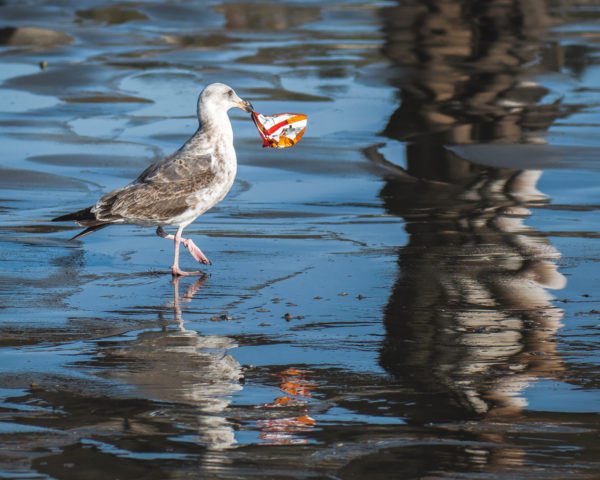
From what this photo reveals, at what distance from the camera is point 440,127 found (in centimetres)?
1391

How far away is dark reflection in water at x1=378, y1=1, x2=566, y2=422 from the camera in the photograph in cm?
600

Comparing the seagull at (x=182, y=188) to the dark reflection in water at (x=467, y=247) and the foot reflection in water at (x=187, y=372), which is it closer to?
the foot reflection in water at (x=187, y=372)

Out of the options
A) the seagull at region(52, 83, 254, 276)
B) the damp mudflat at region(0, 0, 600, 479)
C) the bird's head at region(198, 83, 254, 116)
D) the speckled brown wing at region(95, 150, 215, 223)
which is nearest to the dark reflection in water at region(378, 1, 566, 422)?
the damp mudflat at region(0, 0, 600, 479)

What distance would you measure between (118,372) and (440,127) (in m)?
8.63

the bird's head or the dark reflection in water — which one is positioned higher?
the bird's head

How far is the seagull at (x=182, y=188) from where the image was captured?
8211mm

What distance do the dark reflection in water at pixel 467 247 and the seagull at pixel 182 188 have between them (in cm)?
158

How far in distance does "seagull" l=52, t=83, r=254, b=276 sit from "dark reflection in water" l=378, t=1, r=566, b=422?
5.18 ft

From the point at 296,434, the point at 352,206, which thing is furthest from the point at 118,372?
the point at 352,206

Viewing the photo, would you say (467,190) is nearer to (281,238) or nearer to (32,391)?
(281,238)

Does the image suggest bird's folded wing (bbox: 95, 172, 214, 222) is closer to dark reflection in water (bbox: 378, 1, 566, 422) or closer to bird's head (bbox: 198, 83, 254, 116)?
bird's head (bbox: 198, 83, 254, 116)

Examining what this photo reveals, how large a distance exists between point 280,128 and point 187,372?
10.3 ft

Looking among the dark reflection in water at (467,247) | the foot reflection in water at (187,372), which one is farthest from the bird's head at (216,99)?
the foot reflection in water at (187,372)

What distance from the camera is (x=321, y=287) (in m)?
7.83
